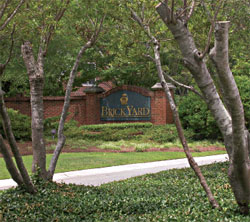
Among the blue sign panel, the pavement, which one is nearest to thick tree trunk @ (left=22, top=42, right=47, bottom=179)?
the pavement

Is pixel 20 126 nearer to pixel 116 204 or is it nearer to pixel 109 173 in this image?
pixel 109 173

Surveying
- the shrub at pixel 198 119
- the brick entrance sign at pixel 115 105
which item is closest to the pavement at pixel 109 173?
the shrub at pixel 198 119

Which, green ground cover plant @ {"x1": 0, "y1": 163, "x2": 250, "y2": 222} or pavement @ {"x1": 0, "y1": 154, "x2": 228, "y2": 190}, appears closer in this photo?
green ground cover plant @ {"x1": 0, "y1": 163, "x2": 250, "y2": 222}

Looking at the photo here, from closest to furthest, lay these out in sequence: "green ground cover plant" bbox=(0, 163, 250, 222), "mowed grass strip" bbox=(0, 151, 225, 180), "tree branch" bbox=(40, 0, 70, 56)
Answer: "green ground cover plant" bbox=(0, 163, 250, 222) < "tree branch" bbox=(40, 0, 70, 56) < "mowed grass strip" bbox=(0, 151, 225, 180)

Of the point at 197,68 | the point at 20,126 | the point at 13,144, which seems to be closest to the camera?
the point at 197,68

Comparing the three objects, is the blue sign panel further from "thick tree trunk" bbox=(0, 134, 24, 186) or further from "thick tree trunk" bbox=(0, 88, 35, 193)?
"thick tree trunk" bbox=(0, 134, 24, 186)

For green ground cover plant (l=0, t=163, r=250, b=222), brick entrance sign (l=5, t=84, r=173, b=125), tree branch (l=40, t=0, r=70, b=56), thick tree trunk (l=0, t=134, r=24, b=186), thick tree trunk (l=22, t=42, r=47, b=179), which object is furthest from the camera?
brick entrance sign (l=5, t=84, r=173, b=125)

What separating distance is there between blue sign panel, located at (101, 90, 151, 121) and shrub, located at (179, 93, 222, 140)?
2705 millimetres

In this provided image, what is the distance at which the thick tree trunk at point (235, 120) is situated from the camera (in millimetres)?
A: 3812

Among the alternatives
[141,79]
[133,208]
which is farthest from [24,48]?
[141,79]

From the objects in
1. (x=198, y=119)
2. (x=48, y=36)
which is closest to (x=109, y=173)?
(x=48, y=36)

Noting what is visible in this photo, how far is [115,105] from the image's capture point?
22828 mm

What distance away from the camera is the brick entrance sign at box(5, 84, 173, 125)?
21.7m

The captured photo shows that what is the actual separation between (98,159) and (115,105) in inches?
380
